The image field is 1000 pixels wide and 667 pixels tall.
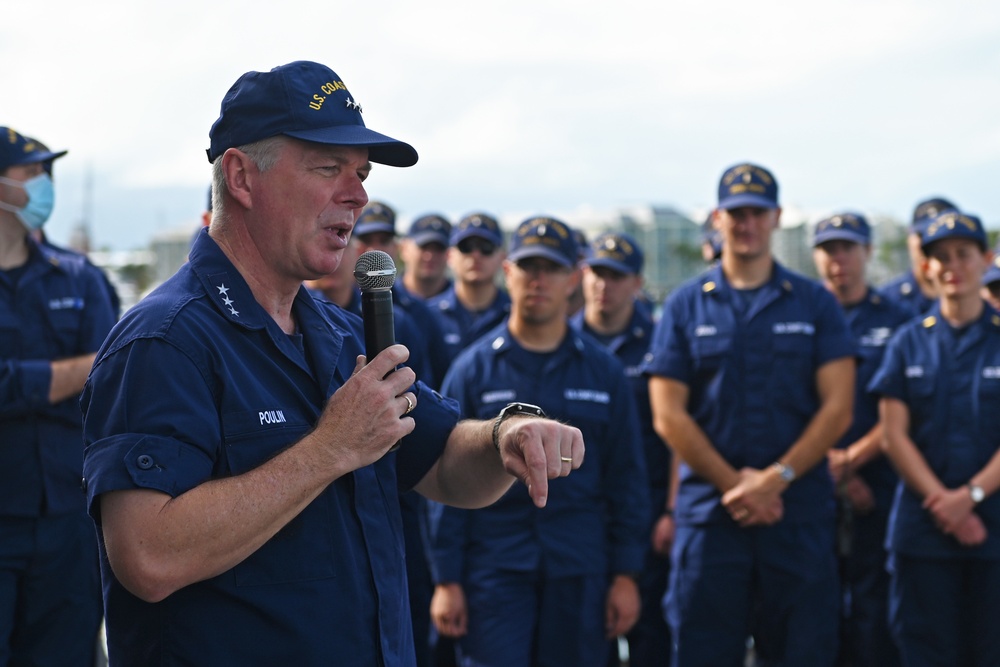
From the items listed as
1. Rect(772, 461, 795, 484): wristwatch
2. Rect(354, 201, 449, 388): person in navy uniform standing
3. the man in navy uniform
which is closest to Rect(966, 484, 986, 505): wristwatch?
Rect(772, 461, 795, 484): wristwatch

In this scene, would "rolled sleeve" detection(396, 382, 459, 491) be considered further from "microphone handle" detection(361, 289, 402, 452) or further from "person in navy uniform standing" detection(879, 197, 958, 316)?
"person in navy uniform standing" detection(879, 197, 958, 316)

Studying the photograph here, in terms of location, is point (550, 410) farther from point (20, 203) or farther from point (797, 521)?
point (20, 203)

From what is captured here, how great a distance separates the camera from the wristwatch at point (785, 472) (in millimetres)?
5223

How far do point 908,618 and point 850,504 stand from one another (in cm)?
111

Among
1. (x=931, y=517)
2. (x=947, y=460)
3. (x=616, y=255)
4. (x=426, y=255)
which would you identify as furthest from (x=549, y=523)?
(x=426, y=255)

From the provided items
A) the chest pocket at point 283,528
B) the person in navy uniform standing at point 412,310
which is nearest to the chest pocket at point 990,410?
the person in navy uniform standing at point 412,310

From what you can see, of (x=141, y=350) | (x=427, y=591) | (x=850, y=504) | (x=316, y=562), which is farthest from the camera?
(x=850, y=504)

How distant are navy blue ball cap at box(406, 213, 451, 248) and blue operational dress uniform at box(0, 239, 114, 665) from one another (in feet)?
12.1

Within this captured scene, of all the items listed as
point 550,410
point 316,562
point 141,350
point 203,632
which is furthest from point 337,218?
point 550,410

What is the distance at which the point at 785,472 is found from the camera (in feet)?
17.1

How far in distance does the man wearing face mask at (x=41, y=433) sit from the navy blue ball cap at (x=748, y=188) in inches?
126

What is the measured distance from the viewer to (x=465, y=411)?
517 centimetres

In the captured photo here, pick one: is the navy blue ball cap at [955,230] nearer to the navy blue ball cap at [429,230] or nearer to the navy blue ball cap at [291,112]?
the navy blue ball cap at [429,230]

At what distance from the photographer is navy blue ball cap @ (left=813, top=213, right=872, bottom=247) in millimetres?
7355
